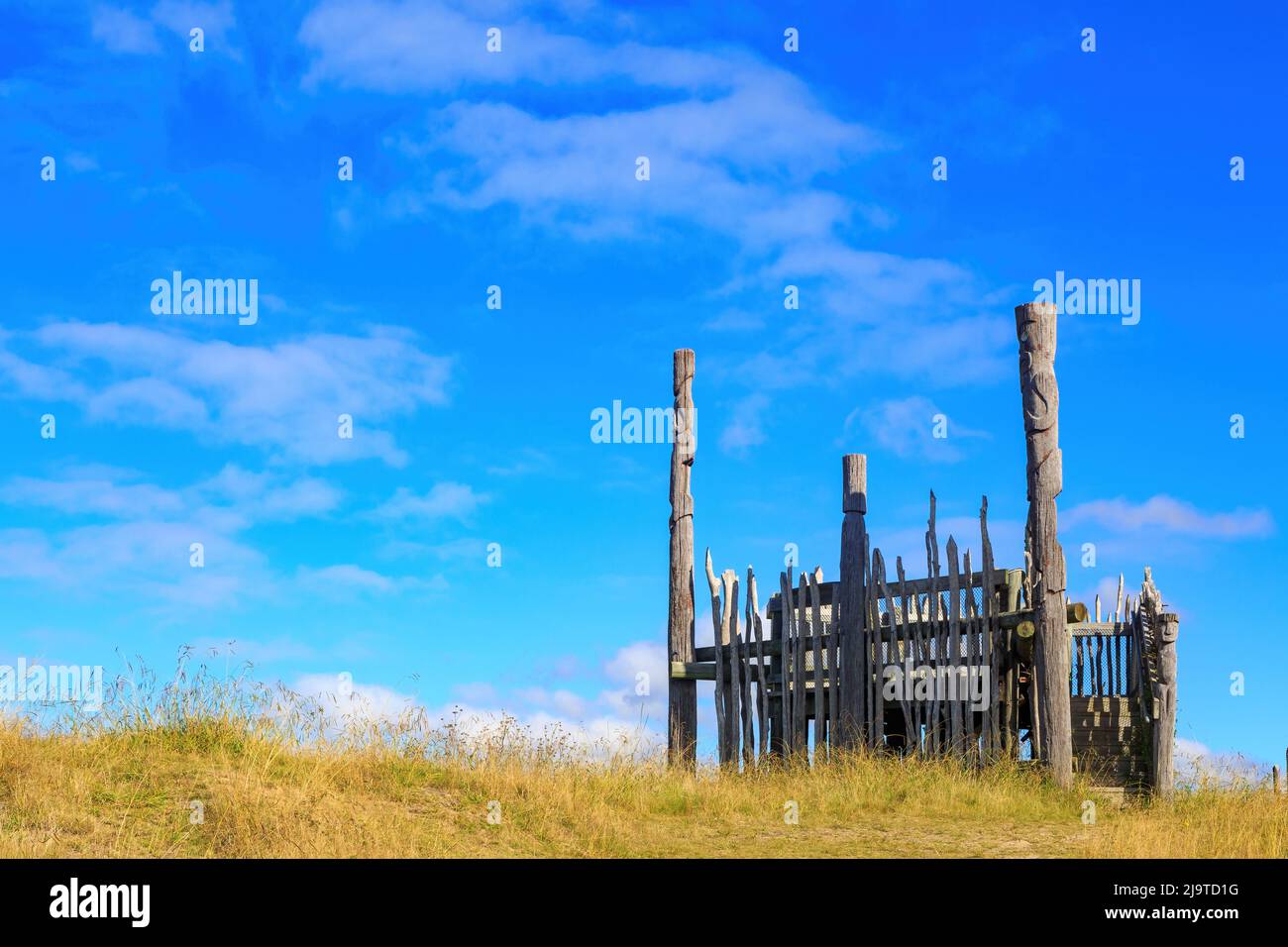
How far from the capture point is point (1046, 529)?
12.7m

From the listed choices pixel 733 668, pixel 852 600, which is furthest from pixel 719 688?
pixel 852 600

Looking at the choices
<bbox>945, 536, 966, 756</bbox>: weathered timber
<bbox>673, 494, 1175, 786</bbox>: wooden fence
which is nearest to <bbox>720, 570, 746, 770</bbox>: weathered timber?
<bbox>673, 494, 1175, 786</bbox>: wooden fence

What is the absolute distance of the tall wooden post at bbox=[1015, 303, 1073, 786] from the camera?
40.9ft

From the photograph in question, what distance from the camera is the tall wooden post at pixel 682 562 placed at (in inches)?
643

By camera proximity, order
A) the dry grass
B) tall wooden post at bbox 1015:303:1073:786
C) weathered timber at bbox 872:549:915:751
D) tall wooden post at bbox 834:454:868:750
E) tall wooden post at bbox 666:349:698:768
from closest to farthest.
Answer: the dry grass → tall wooden post at bbox 1015:303:1073:786 → weathered timber at bbox 872:549:915:751 → tall wooden post at bbox 834:454:868:750 → tall wooden post at bbox 666:349:698:768

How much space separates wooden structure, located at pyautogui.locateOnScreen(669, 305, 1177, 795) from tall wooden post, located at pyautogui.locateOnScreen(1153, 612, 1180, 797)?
0.04 feet

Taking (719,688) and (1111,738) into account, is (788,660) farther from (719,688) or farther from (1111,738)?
(1111,738)

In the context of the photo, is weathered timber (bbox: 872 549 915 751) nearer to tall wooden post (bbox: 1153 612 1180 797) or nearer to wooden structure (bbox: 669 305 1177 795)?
wooden structure (bbox: 669 305 1177 795)

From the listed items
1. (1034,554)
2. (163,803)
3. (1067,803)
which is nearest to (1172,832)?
(1067,803)

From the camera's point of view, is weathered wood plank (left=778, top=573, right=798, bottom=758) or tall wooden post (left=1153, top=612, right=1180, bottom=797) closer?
tall wooden post (left=1153, top=612, right=1180, bottom=797)

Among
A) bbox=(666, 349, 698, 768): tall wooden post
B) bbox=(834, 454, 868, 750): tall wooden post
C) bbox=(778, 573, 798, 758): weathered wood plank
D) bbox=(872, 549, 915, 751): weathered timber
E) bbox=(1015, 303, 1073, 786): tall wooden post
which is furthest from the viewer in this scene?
bbox=(666, 349, 698, 768): tall wooden post
